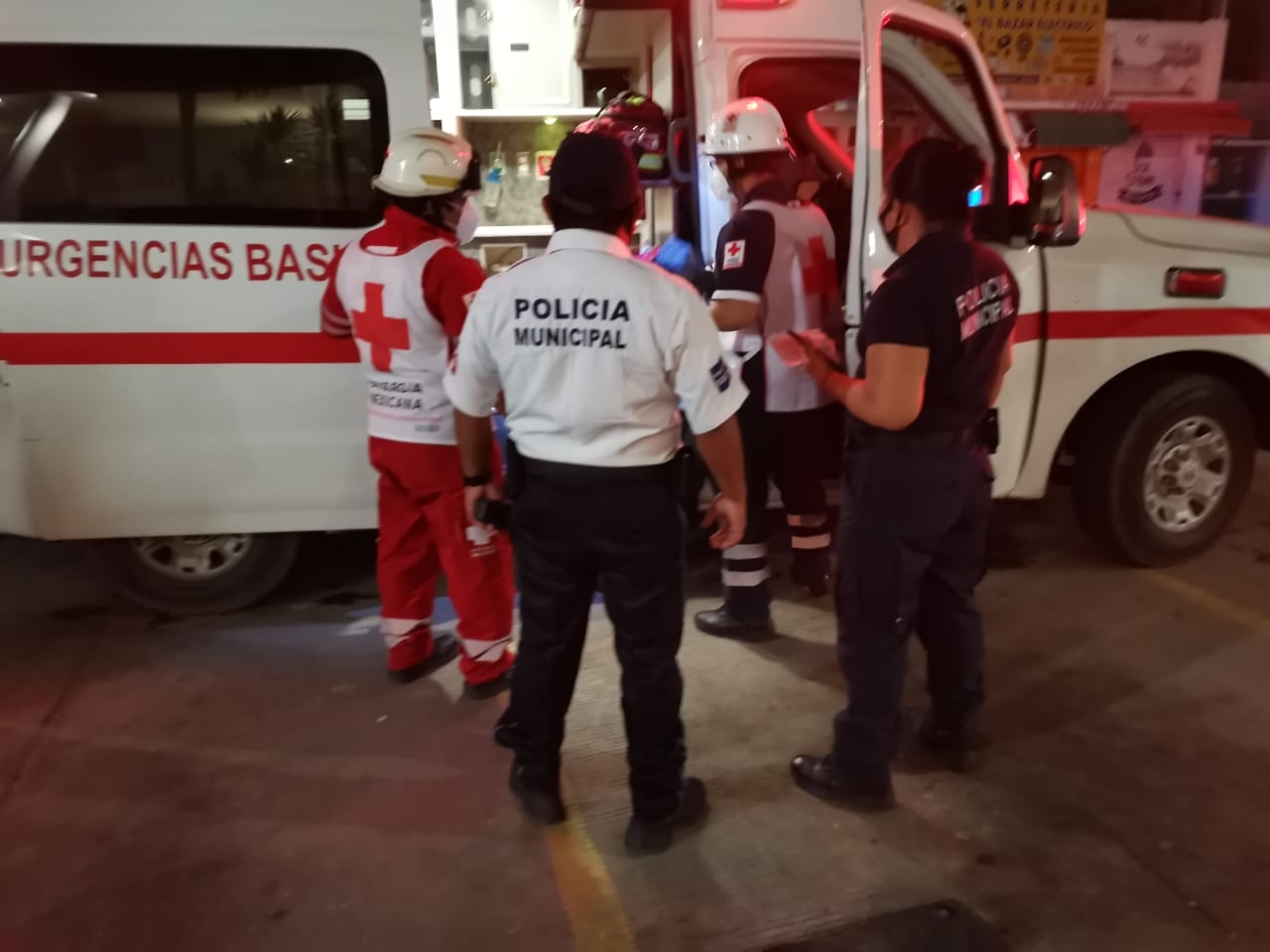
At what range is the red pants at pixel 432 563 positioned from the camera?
3.23 meters

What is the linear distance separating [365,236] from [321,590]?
6.32ft

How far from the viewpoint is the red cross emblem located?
3088 mm

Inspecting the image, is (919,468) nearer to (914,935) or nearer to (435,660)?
(914,935)

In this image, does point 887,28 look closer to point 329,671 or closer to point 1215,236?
point 1215,236

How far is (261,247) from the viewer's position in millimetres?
3459

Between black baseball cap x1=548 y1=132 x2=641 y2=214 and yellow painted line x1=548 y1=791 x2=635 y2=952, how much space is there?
1.68m

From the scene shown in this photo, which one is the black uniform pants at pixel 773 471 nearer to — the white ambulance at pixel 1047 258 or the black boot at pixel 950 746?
the white ambulance at pixel 1047 258

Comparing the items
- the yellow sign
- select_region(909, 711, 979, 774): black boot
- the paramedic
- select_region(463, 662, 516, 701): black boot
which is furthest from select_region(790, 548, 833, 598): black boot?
the yellow sign

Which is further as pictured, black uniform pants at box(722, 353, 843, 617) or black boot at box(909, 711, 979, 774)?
black uniform pants at box(722, 353, 843, 617)

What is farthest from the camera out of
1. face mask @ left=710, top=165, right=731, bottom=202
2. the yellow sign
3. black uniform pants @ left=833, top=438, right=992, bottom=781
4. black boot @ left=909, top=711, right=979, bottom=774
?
the yellow sign

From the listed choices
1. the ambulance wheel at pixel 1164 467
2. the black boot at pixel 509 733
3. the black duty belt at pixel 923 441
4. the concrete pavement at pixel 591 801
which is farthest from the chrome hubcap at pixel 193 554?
the ambulance wheel at pixel 1164 467

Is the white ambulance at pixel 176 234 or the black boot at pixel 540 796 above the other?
the white ambulance at pixel 176 234

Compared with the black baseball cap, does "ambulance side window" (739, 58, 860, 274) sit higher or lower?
higher

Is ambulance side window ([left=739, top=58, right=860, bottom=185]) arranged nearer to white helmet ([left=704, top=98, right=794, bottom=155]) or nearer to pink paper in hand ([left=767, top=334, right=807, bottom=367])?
white helmet ([left=704, top=98, right=794, bottom=155])
